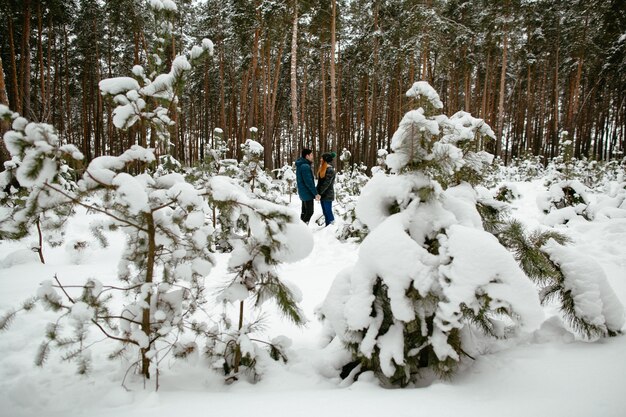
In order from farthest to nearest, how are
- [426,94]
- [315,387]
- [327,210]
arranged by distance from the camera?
[327,210]
[426,94]
[315,387]

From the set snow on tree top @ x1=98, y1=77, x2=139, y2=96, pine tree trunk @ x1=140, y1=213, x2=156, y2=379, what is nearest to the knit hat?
snow on tree top @ x1=98, y1=77, x2=139, y2=96

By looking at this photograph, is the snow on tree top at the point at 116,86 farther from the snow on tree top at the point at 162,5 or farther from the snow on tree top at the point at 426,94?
the snow on tree top at the point at 426,94

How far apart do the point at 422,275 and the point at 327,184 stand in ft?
18.5

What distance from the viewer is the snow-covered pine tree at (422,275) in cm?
161

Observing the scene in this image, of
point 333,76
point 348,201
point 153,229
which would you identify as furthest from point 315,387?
point 333,76

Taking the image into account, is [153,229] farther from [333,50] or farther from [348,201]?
→ [333,50]

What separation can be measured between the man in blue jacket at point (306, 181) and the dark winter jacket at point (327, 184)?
206mm

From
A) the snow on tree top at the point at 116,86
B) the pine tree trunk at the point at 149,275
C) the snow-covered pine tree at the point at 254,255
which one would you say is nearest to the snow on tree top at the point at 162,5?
the snow on tree top at the point at 116,86

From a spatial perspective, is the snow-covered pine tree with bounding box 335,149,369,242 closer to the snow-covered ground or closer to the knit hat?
the knit hat

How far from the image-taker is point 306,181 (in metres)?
6.97

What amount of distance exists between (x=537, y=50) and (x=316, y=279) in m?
25.7

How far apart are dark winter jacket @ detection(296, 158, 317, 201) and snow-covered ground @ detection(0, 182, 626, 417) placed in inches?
179

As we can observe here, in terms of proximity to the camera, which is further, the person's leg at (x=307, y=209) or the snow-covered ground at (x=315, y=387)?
the person's leg at (x=307, y=209)

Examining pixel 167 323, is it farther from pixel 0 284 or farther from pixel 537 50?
pixel 537 50
